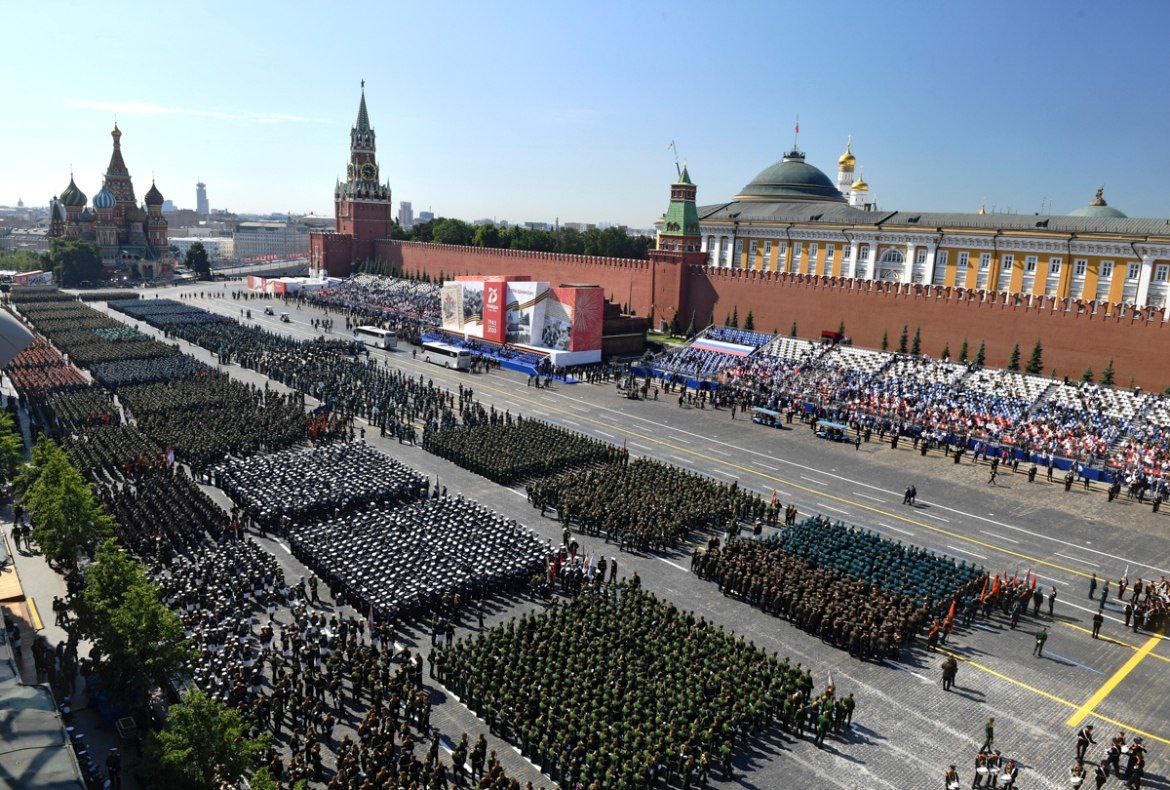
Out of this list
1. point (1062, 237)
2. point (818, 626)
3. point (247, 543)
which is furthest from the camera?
point (1062, 237)

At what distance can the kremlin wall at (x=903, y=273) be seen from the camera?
136ft

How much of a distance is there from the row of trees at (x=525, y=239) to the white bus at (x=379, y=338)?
113ft

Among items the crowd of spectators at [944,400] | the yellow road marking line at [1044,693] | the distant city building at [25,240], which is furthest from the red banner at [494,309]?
the distant city building at [25,240]

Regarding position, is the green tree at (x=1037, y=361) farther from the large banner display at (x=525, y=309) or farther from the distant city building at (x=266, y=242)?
the distant city building at (x=266, y=242)

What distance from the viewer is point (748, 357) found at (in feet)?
160

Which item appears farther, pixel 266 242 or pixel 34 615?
pixel 266 242

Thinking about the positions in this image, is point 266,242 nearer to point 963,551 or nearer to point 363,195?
point 363,195

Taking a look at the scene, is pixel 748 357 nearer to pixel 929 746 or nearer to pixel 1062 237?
pixel 1062 237

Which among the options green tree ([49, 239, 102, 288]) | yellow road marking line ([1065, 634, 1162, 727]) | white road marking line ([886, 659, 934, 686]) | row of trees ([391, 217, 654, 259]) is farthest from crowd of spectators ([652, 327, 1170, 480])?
green tree ([49, 239, 102, 288])

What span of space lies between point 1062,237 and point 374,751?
164 ft

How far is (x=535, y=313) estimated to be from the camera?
1998 inches

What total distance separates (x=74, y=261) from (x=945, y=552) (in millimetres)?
98211

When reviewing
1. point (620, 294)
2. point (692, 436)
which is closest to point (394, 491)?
point (692, 436)

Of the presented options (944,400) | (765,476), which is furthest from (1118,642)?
(944,400)
